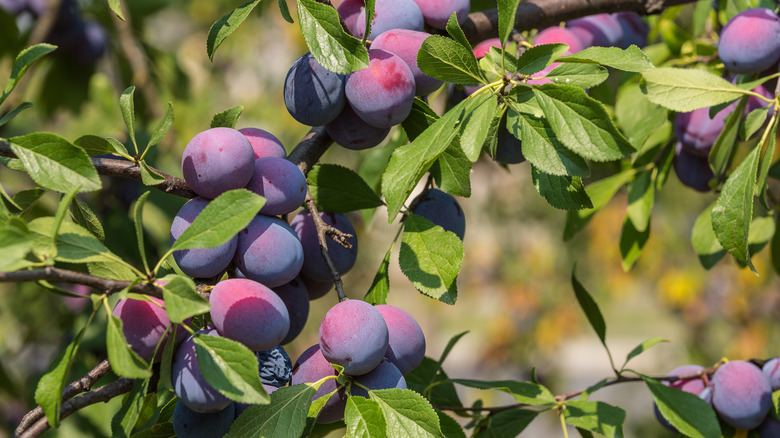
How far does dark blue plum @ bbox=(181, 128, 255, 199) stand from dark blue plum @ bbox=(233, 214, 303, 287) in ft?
0.13

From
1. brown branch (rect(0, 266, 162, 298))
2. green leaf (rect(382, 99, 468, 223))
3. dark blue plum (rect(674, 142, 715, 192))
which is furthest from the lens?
dark blue plum (rect(674, 142, 715, 192))

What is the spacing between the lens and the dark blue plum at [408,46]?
2.09 feet

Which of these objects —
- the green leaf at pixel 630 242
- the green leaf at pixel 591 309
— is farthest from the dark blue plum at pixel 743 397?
the green leaf at pixel 630 242

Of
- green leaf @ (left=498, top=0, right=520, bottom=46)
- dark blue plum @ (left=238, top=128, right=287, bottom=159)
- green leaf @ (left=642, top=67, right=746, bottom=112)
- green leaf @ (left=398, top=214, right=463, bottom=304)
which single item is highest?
green leaf @ (left=498, top=0, right=520, bottom=46)

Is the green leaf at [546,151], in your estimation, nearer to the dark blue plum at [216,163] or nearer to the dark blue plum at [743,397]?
the dark blue plum at [216,163]

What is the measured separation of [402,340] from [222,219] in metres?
0.20

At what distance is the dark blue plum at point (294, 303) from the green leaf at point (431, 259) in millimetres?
109

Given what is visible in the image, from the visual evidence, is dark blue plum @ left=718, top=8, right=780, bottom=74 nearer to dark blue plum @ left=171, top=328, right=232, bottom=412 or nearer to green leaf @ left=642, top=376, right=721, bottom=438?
green leaf @ left=642, top=376, right=721, bottom=438

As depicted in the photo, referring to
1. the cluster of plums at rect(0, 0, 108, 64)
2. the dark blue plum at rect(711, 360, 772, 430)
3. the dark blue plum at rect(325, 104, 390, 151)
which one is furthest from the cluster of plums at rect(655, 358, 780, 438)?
the cluster of plums at rect(0, 0, 108, 64)

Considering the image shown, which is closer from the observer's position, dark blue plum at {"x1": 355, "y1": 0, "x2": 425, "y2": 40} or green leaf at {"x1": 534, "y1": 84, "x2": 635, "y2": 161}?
green leaf at {"x1": 534, "y1": 84, "x2": 635, "y2": 161}

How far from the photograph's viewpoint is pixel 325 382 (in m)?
0.56

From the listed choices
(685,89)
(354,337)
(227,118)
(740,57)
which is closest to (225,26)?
(227,118)

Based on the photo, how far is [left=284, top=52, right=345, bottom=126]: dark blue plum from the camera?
62 cm

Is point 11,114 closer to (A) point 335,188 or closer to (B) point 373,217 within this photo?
(A) point 335,188
